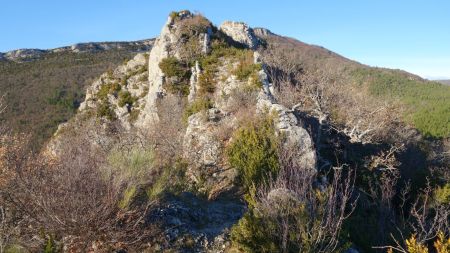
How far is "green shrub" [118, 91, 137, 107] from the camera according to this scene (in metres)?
24.9

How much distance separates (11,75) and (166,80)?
195ft

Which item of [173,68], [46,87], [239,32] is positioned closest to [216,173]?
[173,68]

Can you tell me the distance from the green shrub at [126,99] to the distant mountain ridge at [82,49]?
70270 millimetres

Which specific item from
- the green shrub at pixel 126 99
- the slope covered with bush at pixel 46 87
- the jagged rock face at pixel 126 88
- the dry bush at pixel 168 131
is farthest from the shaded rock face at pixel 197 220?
the slope covered with bush at pixel 46 87

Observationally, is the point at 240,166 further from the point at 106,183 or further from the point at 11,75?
the point at 11,75

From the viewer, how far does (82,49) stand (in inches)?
3674

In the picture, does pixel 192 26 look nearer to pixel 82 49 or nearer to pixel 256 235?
pixel 256 235

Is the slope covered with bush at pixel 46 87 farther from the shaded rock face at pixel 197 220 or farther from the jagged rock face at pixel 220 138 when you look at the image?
the shaded rock face at pixel 197 220

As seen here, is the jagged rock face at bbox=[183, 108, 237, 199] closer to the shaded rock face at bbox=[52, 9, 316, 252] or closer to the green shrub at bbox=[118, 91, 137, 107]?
the shaded rock face at bbox=[52, 9, 316, 252]

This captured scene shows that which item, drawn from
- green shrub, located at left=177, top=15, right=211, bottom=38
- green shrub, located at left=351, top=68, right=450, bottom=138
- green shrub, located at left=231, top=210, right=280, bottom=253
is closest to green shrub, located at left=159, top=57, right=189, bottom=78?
green shrub, located at left=177, top=15, right=211, bottom=38

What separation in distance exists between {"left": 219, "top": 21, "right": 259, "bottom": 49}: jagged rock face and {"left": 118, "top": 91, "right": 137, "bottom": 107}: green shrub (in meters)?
7.42

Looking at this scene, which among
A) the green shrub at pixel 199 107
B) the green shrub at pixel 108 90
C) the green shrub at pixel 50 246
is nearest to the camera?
the green shrub at pixel 50 246

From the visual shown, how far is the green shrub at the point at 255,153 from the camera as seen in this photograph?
9.89 meters

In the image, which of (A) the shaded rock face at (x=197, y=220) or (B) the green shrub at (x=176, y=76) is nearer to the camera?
(A) the shaded rock face at (x=197, y=220)
